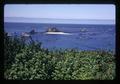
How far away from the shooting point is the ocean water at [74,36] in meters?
2.74

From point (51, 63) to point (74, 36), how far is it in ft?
1.51

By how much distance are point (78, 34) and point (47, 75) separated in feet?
2.18

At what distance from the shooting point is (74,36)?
2.74 m

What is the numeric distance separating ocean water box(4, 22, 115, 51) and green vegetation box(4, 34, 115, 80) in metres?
0.07

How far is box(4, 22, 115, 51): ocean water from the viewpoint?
9.00 feet

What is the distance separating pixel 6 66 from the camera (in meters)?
2.78

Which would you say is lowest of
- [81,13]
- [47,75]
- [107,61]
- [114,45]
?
[47,75]

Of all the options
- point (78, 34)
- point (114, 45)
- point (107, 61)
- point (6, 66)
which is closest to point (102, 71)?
point (107, 61)

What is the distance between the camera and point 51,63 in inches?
109

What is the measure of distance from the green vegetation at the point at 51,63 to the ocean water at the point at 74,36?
0.23 ft

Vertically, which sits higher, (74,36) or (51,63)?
(74,36)

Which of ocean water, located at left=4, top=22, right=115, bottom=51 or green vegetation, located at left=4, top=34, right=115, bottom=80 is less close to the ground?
ocean water, located at left=4, top=22, right=115, bottom=51

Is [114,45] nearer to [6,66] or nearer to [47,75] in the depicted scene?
[47,75]

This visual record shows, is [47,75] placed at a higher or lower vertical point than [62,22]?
lower
